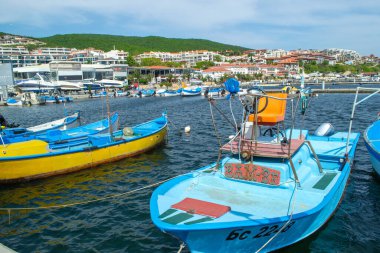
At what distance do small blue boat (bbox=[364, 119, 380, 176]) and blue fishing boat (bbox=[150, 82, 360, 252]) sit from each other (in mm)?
2769

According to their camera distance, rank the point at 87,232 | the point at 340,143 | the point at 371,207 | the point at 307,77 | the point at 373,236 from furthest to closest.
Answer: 1. the point at 307,77
2. the point at 340,143
3. the point at 371,207
4. the point at 87,232
5. the point at 373,236

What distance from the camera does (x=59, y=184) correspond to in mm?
15164

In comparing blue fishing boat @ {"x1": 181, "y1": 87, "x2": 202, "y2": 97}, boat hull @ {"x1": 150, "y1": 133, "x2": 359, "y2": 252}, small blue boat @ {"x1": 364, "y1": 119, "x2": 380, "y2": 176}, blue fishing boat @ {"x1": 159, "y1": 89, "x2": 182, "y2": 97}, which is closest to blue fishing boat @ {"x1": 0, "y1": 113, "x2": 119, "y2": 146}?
boat hull @ {"x1": 150, "y1": 133, "x2": 359, "y2": 252}

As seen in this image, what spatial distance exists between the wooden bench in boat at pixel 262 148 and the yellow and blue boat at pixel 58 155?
34.2 feet

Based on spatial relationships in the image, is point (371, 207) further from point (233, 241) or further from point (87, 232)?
point (87, 232)

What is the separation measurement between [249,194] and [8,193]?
12.3m

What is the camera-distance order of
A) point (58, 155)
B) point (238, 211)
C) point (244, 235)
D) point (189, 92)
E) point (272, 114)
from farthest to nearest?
point (189, 92) < point (58, 155) < point (272, 114) < point (238, 211) < point (244, 235)

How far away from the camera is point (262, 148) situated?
945 centimetres

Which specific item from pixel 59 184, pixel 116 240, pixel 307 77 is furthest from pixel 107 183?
pixel 307 77

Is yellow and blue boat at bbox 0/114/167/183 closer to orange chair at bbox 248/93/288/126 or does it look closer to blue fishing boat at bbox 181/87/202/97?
orange chair at bbox 248/93/288/126

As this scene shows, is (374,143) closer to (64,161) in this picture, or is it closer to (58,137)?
(64,161)

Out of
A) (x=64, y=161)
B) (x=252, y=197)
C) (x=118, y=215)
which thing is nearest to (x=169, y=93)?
(x=64, y=161)

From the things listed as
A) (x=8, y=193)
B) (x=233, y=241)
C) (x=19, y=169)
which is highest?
(x=233, y=241)

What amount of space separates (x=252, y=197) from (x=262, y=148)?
1.94 meters
